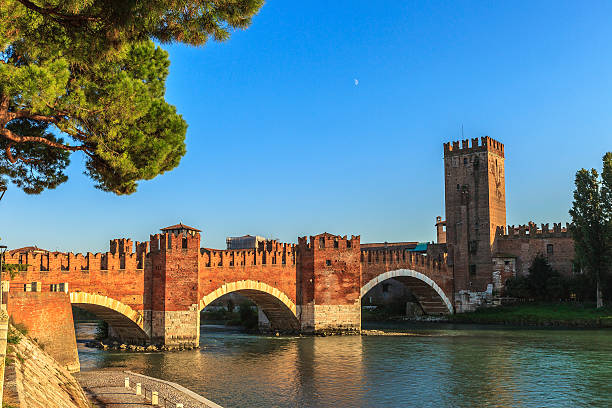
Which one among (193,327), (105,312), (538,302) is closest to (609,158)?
(538,302)

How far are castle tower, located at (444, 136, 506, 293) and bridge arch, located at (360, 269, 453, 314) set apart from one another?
6.51 feet

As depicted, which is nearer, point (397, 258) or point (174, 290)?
point (174, 290)

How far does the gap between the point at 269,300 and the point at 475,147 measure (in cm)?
2397

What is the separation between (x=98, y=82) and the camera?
1238 cm

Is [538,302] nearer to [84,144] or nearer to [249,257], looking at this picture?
[249,257]

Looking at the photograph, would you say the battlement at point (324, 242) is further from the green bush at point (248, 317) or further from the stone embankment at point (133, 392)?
the stone embankment at point (133, 392)

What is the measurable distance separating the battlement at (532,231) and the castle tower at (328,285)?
18.7 meters

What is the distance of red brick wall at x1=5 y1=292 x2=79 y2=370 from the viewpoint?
16938 millimetres

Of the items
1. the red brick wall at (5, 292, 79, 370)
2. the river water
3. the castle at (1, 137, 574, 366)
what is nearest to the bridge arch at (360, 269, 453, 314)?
the castle at (1, 137, 574, 366)

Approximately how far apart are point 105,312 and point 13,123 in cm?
1416

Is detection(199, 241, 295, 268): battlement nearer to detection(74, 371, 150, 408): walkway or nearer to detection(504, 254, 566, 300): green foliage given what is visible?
detection(74, 371, 150, 408): walkway

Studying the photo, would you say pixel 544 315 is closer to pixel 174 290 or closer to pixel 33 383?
pixel 174 290

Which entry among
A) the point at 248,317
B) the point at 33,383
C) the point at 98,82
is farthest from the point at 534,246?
the point at 33,383

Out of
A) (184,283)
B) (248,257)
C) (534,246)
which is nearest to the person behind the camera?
(184,283)
